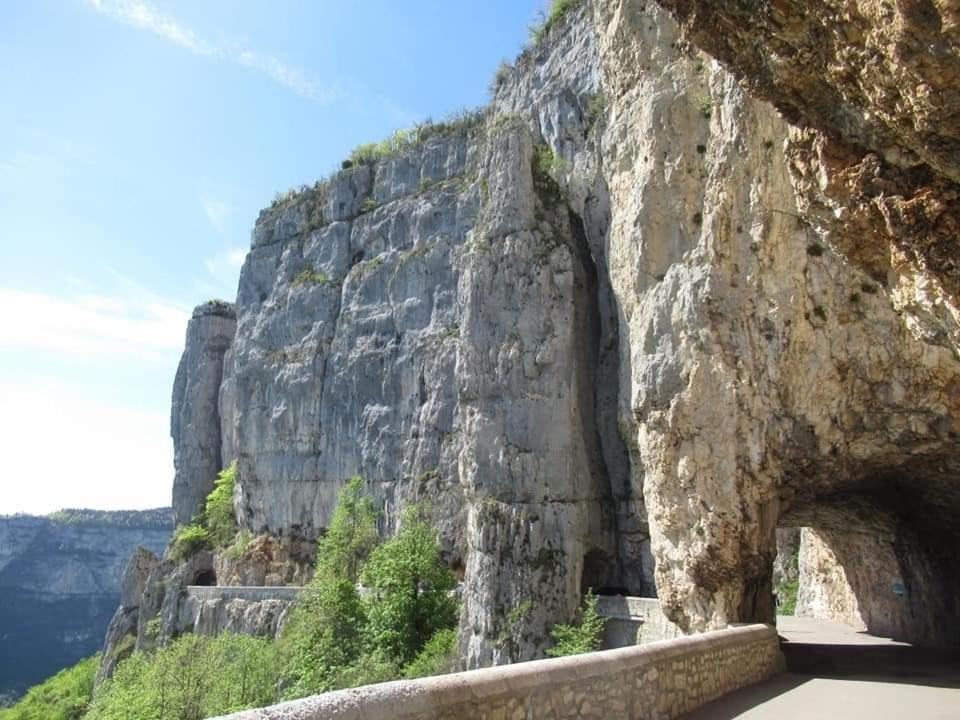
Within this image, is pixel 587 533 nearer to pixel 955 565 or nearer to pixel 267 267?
pixel 955 565

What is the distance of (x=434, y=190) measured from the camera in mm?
44750

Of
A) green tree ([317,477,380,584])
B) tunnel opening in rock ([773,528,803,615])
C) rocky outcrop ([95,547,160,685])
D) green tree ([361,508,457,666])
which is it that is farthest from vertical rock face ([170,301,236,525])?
tunnel opening in rock ([773,528,803,615])

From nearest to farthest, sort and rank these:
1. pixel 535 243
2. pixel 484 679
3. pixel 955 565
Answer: pixel 484 679
pixel 955 565
pixel 535 243

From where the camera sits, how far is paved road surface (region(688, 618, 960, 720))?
848 centimetres

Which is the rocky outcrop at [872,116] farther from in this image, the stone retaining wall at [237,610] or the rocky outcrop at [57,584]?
the rocky outcrop at [57,584]

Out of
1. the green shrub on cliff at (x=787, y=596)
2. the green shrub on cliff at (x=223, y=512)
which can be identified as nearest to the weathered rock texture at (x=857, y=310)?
the green shrub on cliff at (x=787, y=596)

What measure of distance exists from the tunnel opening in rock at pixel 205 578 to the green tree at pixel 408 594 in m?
22.2

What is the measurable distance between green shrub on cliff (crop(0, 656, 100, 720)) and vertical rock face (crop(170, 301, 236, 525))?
54.5ft

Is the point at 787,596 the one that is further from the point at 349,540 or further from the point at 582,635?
the point at 349,540

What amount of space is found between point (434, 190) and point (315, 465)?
58.1 feet

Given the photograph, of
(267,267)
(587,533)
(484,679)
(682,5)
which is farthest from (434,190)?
(484,679)

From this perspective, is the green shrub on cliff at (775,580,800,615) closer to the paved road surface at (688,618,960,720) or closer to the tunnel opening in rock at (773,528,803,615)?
the tunnel opening in rock at (773,528,803,615)

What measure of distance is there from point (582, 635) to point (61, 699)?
58776 millimetres

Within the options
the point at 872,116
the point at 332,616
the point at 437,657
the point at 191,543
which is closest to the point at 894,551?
the point at 437,657
